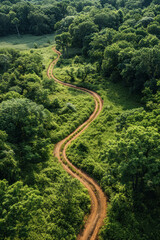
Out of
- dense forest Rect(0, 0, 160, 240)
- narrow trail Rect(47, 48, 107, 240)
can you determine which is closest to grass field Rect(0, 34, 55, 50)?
dense forest Rect(0, 0, 160, 240)

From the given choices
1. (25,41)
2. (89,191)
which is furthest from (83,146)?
(25,41)

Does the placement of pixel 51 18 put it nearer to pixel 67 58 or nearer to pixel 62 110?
pixel 67 58

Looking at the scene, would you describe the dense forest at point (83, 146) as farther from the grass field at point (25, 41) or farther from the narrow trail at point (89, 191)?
the grass field at point (25, 41)

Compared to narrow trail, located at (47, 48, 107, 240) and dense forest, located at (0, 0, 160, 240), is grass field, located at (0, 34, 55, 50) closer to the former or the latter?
dense forest, located at (0, 0, 160, 240)

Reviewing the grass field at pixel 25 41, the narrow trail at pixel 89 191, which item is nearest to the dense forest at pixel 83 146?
the narrow trail at pixel 89 191

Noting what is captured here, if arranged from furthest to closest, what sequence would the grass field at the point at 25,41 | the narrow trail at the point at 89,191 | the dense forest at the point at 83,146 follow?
the grass field at the point at 25,41, the narrow trail at the point at 89,191, the dense forest at the point at 83,146

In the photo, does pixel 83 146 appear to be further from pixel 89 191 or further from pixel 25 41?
pixel 25 41
